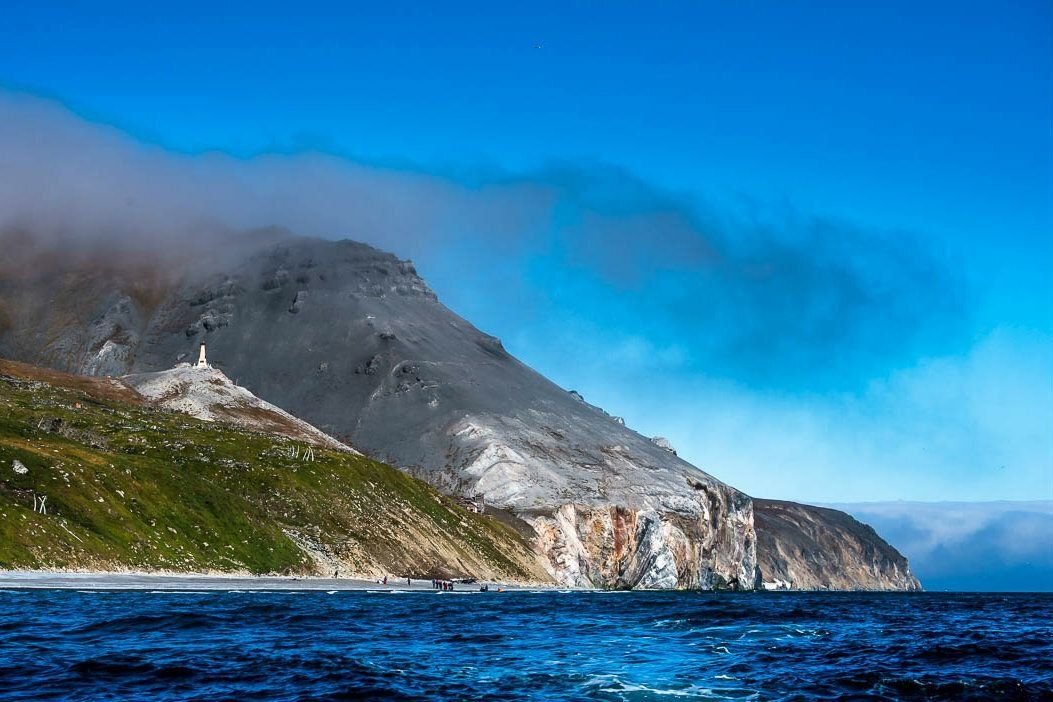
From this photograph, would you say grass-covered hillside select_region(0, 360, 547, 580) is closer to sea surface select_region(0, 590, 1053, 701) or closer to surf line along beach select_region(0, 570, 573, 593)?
surf line along beach select_region(0, 570, 573, 593)

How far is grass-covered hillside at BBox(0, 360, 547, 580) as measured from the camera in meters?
106

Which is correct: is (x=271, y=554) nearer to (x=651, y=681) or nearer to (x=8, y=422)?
(x=8, y=422)

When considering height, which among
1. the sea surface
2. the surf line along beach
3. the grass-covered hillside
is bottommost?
the surf line along beach

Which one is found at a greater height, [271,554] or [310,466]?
[310,466]

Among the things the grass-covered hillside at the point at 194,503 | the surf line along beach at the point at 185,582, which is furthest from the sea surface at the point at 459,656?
the grass-covered hillside at the point at 194,503

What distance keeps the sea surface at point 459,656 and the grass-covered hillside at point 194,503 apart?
28057mm

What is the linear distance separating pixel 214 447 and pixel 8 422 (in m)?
39.0

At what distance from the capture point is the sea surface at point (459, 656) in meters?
37.1

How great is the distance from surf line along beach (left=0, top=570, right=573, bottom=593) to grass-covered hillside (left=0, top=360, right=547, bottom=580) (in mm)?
2682

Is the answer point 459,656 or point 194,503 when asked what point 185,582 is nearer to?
point 194,503

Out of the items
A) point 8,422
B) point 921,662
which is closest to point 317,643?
point 921,662

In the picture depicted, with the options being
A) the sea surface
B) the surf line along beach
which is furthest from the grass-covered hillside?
the sea surface

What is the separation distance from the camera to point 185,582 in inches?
4080

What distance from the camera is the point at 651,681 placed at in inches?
1679
